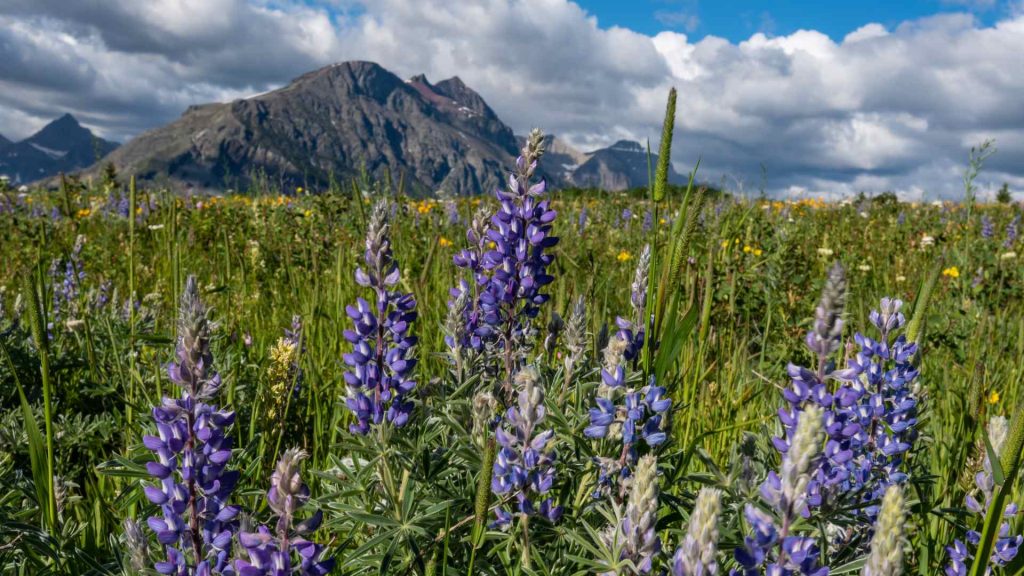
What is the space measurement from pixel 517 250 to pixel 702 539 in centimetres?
112

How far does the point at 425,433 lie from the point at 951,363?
377cm

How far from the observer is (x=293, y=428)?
2.71m

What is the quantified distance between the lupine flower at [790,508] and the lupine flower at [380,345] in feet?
2.59

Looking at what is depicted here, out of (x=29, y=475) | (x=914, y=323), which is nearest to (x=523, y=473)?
(x=914, y=323)

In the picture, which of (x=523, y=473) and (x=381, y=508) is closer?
(x=523, y=473)

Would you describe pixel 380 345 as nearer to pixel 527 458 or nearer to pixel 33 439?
pixel 527 458

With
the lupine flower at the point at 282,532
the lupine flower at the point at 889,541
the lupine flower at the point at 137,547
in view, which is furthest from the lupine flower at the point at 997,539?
the lupine flower at the point at 137,547

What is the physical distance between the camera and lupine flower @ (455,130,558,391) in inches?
72.1

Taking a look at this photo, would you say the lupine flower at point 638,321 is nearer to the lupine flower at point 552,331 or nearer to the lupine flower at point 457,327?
the lupine flower at point 552,331

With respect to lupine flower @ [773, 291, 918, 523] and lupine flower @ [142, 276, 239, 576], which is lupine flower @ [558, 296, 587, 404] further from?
lupine flower @ [142, 276, 239, 576]

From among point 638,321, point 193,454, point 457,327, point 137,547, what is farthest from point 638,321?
point 137,547

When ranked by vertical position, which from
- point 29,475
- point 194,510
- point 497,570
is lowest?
point 29,475

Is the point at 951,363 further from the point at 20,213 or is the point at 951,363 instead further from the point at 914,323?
the point at 20,213

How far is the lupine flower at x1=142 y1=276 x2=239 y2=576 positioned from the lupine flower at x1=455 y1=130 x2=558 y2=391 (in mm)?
842
